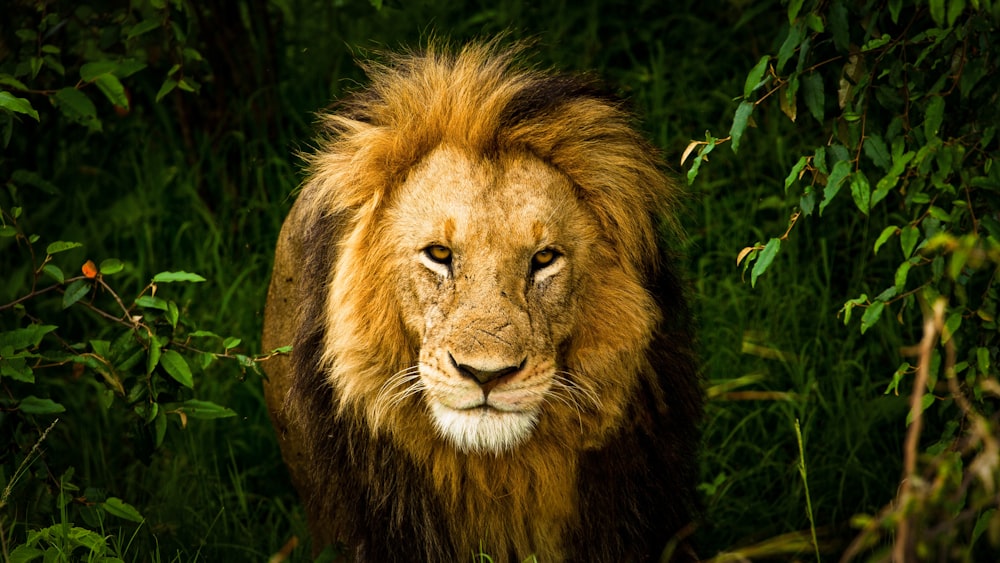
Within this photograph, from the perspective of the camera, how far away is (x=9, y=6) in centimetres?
432

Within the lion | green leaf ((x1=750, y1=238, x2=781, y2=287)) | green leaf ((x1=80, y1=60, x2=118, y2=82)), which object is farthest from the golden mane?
green leaf ((x1=80, y1=60, x2=118, y2=82))

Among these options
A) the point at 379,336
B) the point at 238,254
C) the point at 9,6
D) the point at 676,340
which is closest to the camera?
the point at 379,336

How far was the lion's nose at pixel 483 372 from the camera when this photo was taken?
2809 millimetres

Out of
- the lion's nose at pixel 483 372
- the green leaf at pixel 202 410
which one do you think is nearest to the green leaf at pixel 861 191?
the lion's nose at pixel 483 372

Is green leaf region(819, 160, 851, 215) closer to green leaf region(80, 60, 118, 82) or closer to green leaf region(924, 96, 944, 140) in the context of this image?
green leaf region(924, 96, 944, 140)

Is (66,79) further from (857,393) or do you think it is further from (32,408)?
(857,393)

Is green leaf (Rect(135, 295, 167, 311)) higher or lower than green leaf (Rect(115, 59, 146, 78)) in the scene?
lower

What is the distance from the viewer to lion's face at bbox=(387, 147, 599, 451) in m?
2.86

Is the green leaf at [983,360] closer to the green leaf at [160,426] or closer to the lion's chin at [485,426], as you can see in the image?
the lion's chin at [485,426]

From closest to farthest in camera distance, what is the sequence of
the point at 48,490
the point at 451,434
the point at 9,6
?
the point at 451,434
the point at 48,490
the point at 9,6

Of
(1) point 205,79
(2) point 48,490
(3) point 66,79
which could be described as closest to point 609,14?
(1) point 205,79

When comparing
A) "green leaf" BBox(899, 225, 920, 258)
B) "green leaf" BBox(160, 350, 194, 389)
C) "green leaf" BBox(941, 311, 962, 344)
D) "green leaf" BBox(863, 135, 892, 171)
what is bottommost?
"green leaf" BBox(160, 350, 194, 389)

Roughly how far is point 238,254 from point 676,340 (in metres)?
2.40

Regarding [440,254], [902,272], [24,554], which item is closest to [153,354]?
[24,554]
